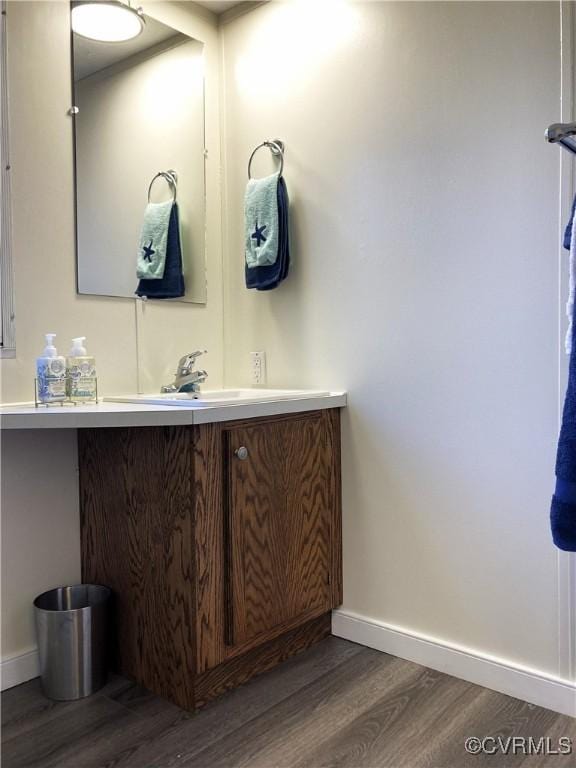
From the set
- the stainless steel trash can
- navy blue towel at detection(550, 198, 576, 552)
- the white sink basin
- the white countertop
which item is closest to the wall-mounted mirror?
the white sink basin

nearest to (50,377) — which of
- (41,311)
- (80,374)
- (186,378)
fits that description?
(80,374)

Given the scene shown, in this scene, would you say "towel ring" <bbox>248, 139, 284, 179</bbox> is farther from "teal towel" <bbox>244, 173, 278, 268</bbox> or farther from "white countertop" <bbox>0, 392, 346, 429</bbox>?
"white countertop" <bbox>0, 392, 346, 429</bbox>

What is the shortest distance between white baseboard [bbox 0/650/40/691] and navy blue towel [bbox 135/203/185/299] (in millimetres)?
1164

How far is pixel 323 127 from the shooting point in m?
2.10

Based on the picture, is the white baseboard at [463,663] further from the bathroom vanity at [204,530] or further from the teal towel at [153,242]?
the teal towel at [153,242]

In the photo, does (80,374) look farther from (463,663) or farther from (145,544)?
(463,663)

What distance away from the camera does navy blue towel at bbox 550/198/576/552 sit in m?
1.23

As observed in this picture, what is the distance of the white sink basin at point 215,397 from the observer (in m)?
1.70

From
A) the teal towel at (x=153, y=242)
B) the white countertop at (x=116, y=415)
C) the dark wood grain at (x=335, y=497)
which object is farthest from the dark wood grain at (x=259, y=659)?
the teal towel at (x=153, y=242)

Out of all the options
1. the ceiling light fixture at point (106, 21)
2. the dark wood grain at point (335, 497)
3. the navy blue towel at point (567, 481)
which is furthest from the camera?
the dark wood grain at point (335, 497)

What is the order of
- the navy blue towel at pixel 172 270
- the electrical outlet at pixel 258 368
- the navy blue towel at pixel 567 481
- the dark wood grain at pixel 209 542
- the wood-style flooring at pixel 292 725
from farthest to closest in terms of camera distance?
1. the electrical outlet at pixel 258 368
2. the navy blue towel at pixel 172 270
3. the dark wood grain at pixel 209 542
4. the wood-style flooring at pixel 292 725
5. the navy blue towel at pixel 567 481

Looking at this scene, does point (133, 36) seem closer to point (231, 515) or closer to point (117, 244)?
point (117, 244)

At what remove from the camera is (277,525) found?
6.11ft

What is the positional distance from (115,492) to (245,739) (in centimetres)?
74
